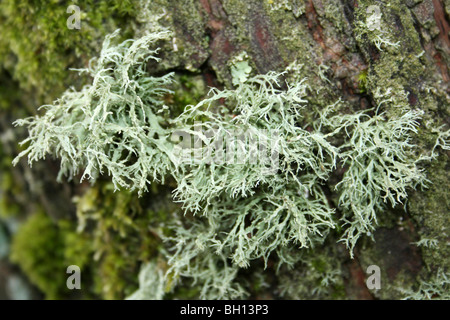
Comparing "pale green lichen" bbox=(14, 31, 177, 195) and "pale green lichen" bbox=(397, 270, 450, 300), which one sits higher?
"pale green lichen" bbox=(14, 31, 177, 195)

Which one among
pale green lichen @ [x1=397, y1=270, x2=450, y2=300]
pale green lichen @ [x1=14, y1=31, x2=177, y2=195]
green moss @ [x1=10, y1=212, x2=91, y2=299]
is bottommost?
pale green lichen @ [x1=397, y1=270, x2=450, y2=300]

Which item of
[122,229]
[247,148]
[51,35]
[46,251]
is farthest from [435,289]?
[46,251]

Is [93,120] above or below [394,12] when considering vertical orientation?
below

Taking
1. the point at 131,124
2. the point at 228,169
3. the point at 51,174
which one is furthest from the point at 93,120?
the point at 51,174

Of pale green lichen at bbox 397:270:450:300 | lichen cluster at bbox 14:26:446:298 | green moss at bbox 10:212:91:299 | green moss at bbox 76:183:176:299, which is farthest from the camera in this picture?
green moss at bbox 10:212:91:299

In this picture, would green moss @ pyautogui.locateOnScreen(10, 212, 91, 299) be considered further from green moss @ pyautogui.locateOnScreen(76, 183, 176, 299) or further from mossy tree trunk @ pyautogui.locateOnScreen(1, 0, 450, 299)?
mossy tree trunk @ pyautogui.locateOnScreen(1, 0, 450, 299)

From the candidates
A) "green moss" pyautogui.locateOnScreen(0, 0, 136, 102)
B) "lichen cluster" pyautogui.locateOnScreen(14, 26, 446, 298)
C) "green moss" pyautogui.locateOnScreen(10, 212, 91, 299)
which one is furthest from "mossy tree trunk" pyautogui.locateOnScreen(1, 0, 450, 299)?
"green moss" pyautogui.locateOnScreen(10, 212, 91, 299)

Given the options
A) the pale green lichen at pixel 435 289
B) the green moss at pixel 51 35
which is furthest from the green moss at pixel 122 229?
the pale green lichen at pixel 435 289

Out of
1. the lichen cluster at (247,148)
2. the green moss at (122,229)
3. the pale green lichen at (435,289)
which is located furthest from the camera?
the green moss at (122,229)

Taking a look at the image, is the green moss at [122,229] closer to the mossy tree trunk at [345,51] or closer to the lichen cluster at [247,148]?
the lichen cluster at [247,148]

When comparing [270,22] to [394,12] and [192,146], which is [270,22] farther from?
[192,146]

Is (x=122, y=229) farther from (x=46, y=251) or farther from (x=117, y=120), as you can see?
(x=46, y=251)
